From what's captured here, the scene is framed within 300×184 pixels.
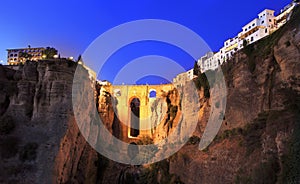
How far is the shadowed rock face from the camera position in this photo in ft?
54.5

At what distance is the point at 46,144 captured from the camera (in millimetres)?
24609

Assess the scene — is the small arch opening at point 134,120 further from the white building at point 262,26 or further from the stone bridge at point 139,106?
the white building at point 262,26

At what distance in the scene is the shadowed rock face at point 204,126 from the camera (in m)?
16.6

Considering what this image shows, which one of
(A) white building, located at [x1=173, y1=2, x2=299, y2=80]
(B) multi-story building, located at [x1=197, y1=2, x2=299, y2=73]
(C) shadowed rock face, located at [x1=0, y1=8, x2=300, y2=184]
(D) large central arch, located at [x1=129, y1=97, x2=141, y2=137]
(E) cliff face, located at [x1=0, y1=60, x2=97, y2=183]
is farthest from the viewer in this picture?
(D) large central arch, located at [x1=129, y1=97, x2=141, y2=137]

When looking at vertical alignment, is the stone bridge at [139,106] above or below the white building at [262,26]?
below

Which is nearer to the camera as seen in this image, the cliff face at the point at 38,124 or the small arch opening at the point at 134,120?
the cliff face at the point at 38,124

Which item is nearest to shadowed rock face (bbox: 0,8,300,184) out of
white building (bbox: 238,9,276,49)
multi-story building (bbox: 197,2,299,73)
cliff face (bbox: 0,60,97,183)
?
cliff face (bbox: 0,60,97,183)

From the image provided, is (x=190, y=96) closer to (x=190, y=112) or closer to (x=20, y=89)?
(x=190, y=112)

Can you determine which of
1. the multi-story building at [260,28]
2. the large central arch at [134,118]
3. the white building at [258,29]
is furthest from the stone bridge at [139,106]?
the multi-story building at [260,28]

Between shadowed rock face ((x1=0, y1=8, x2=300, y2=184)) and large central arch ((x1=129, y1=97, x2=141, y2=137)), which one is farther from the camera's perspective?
large central arch ((x1=129, y1=97, x2=141, y2=137))

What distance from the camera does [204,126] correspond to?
2803 cm

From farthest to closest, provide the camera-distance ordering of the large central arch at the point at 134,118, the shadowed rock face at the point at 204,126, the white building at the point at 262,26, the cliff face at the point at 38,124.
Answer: the large central arch at the point at 134,118
the white building at the point at 262,26
the cliff face at the point at 38,124
the shadowed rock face at the point at 204,126

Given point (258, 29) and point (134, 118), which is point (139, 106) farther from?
point (258, 29)

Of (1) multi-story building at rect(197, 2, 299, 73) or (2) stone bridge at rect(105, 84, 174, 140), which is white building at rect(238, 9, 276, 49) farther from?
(2) stone bridge at rect(105, 84, 174, 140)
